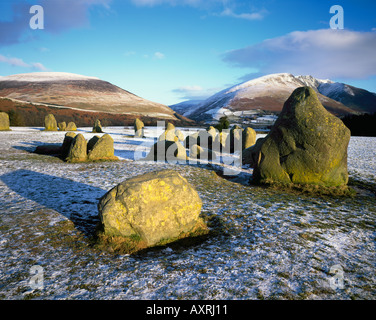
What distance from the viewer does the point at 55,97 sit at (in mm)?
100812

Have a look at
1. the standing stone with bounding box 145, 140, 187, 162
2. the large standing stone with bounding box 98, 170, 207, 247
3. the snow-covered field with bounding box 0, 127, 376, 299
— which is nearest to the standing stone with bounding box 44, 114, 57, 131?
the standing stone with bounding box 145, 140, 187, 162

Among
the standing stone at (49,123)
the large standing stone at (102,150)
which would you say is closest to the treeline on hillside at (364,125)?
the large standing stone at (102,150)

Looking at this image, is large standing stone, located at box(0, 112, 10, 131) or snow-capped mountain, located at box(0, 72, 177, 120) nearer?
large standing stone, located at box(0, 112, 10, 131)

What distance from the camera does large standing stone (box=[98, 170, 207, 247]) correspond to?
5.43m

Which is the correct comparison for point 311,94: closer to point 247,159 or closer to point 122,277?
point 247,159

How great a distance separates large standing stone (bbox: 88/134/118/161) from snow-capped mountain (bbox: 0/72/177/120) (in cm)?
7612

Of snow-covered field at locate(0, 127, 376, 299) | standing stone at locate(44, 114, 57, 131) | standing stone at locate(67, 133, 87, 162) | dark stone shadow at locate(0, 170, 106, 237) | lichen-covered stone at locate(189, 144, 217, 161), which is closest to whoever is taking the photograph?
snow-covered field at locate(0, 127, 376, 299)

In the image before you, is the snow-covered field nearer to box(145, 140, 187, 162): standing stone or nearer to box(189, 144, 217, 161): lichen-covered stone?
box(145, 140, 187, 162): standing stone

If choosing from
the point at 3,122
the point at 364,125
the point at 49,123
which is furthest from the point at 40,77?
the point at 364,125

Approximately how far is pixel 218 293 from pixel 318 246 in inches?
131

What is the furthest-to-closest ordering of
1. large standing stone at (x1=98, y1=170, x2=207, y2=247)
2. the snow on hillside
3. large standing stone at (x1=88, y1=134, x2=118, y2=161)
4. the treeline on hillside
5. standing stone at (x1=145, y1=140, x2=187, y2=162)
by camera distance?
the snow on hillside
the treeline on hillside
standing stone at (x1=145, y1=140, x2=187, y2=162)
large standing stone at (x1=88, y1=134, x2=118, y2=161)
large standing stone at (x1=98, y1=170, x2=207, y2=247)

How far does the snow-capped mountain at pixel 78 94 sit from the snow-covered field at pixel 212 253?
8659 centimetres

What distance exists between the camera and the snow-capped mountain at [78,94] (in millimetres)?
97062
